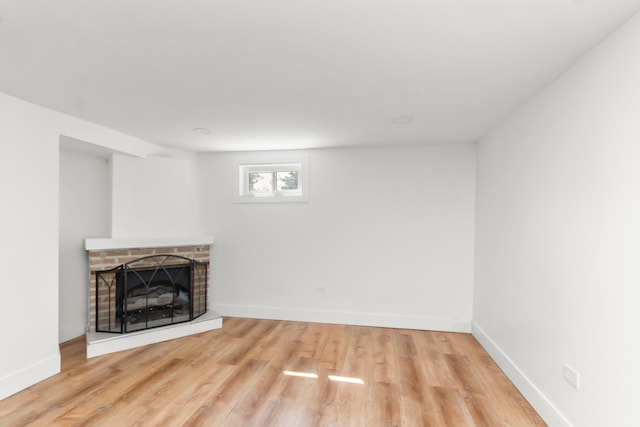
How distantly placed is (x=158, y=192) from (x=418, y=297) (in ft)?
11.7

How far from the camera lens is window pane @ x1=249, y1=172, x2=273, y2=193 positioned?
4.55 metres

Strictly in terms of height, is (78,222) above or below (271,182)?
below

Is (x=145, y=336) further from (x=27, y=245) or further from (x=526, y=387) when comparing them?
(x=526, y=387)

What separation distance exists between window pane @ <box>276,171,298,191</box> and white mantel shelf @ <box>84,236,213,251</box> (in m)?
1.19

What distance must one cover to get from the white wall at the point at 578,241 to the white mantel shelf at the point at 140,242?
3.56 meters

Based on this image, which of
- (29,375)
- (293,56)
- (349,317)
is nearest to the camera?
(293,56)

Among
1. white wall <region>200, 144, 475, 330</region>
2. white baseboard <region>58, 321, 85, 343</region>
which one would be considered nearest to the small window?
white wall <region>200, 144, 475, 330</region>

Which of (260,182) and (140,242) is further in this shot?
(260,182)

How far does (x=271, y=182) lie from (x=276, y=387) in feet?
Answer: 8.89

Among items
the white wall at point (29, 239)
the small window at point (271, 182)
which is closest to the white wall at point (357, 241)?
the small window at point (271, 182)

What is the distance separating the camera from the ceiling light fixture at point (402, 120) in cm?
293

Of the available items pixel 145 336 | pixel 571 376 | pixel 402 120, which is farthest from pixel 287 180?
pixel 571 376

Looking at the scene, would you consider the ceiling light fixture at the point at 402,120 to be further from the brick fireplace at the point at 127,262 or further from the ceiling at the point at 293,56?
the brick fireplace at the point at 127,262

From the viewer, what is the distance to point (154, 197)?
4.04m
